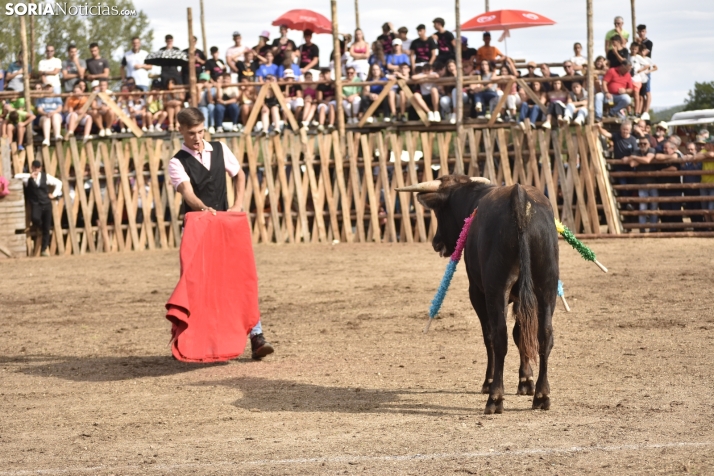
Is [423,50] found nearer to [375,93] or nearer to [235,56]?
[375,93]

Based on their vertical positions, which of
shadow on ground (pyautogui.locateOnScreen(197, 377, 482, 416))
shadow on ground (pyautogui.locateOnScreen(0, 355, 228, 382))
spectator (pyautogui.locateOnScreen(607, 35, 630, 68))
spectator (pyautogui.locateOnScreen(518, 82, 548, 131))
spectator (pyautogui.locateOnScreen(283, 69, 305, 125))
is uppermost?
spectator (pyautogui.locateOnScreen(607, 35, 630, 68))

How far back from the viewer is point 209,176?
30.1 ft

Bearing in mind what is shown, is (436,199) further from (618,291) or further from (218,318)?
(618,291)

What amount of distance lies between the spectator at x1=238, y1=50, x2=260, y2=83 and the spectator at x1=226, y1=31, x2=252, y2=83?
0.25 feet

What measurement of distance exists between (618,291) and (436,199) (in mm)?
5318

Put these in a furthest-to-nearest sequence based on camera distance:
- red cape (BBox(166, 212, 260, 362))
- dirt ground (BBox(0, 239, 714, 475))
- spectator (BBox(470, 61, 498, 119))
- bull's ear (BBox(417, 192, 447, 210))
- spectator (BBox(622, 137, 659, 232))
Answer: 1. spectator (BBox(470, 61, 498, 119))
2. spectator (BBox(622, 137, 659, 232))
3. red cape (BBox(166, 212, 260, 362))
4. bull's ear (BBox(417, 192, 447, 210))
5. dirt ground (BBox(0, 239, 714, 475))

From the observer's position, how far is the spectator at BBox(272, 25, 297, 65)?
70.3 ft

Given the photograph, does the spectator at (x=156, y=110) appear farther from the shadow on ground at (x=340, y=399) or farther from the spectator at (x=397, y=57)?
the shadow on ground at (x=340, y=399)

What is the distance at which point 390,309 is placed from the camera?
40.2 feet

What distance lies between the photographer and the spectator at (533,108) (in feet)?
65.0

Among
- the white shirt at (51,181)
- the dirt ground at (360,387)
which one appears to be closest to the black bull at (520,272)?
the dirt ground at (360,387)

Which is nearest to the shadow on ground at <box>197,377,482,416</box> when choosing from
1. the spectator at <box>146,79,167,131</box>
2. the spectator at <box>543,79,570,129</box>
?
the spectator at <box>543,79,570,129</box>

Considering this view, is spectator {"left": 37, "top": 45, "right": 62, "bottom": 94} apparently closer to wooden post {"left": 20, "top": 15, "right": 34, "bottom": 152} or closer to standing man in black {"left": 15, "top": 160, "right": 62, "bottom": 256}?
wooden post {"left": 20, "top": 15, "right": 34, "bottom": 152}

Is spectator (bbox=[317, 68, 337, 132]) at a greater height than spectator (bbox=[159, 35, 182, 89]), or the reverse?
spectator (bbox=[159, 35, 182, 89])
